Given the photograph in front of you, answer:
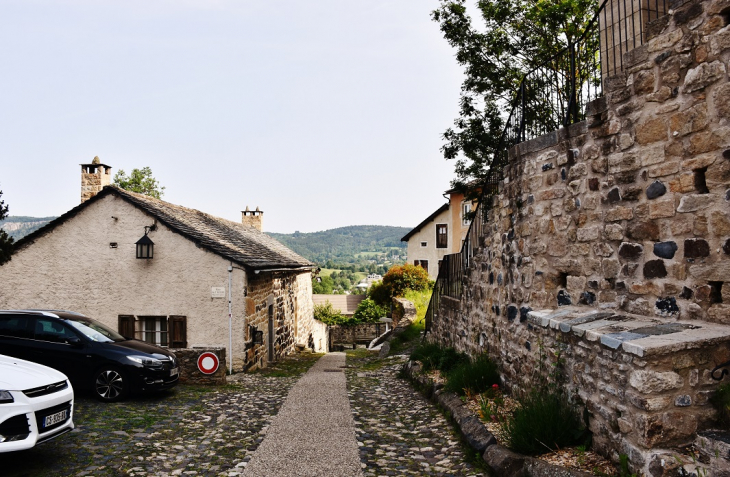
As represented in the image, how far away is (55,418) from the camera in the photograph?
5.59 meters

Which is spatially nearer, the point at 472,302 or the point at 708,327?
the point at 708,327

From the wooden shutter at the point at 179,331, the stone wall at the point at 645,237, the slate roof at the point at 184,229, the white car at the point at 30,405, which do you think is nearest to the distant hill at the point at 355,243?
the slate roof at the point at 184,229

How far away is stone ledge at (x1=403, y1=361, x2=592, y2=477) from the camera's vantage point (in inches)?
169

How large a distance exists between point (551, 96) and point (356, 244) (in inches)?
6170

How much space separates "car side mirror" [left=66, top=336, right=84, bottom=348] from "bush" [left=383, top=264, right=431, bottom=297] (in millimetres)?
23200

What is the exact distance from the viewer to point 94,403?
27.5 ft

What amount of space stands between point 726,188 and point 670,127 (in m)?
0.79

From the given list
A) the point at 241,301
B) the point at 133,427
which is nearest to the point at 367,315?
the point at 241,301

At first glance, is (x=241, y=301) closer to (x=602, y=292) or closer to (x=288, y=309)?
(x=288, y=309)

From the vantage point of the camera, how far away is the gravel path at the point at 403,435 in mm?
5492

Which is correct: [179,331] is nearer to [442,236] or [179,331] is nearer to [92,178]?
[92,178]

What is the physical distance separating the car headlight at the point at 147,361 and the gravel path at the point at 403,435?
344 cm

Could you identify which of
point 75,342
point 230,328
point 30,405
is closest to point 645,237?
point 30,405

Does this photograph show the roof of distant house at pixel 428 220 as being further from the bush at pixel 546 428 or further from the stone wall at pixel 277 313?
the bush at pixel 546 428
